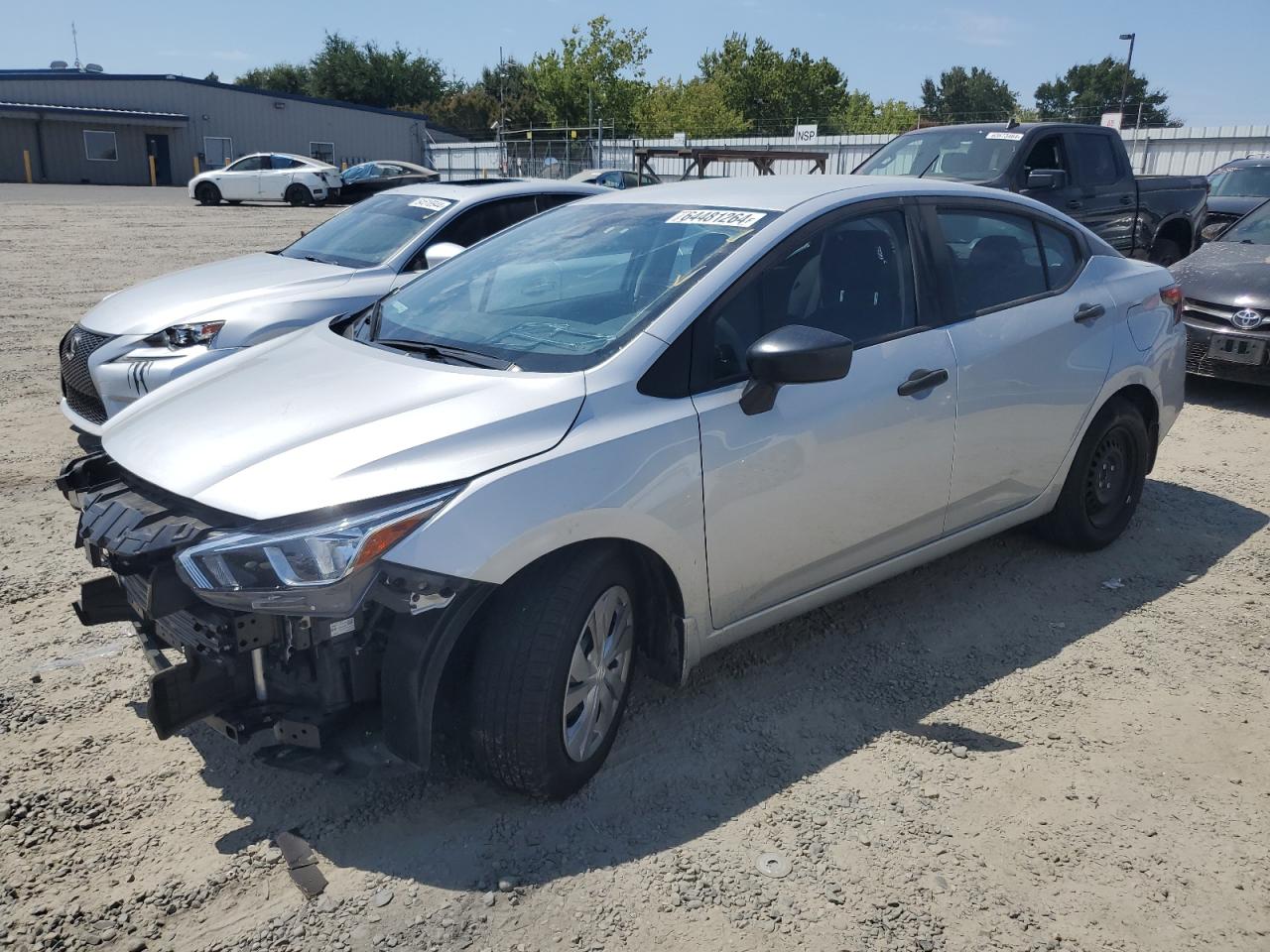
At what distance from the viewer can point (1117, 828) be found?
2.95 metres

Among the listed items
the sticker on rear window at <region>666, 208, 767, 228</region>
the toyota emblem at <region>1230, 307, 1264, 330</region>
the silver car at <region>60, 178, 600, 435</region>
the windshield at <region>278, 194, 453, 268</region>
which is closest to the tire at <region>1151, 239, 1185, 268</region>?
the toyota emblem at <region>1230, 307, 1264, 330</region>

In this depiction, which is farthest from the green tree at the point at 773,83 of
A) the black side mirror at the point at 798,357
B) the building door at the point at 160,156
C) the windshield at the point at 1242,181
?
the black side mirror at the point at 798,357

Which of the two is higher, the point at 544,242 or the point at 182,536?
the point at 544,242

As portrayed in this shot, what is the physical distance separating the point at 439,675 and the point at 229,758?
3.34 feet

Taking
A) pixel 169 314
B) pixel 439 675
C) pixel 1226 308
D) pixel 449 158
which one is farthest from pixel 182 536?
pixel 449 158

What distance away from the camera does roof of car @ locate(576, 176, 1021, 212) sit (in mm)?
3727

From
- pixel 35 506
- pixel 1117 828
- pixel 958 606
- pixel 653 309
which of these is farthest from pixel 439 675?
pixel 35 506

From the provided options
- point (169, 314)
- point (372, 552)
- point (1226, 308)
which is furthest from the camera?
point (1226, 308)

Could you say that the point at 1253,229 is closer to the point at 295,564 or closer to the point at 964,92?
the point at 295,564

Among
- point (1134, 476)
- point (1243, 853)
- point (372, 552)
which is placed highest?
point (372, 552)

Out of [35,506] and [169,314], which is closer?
[35,506]

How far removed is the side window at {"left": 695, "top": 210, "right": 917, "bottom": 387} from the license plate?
5.12 m

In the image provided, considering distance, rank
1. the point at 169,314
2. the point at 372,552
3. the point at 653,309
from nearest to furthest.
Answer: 1. the point at 372,552
2. the point at 653,309
3. the point at 169,314

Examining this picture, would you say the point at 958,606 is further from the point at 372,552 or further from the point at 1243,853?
the point at 372,552
